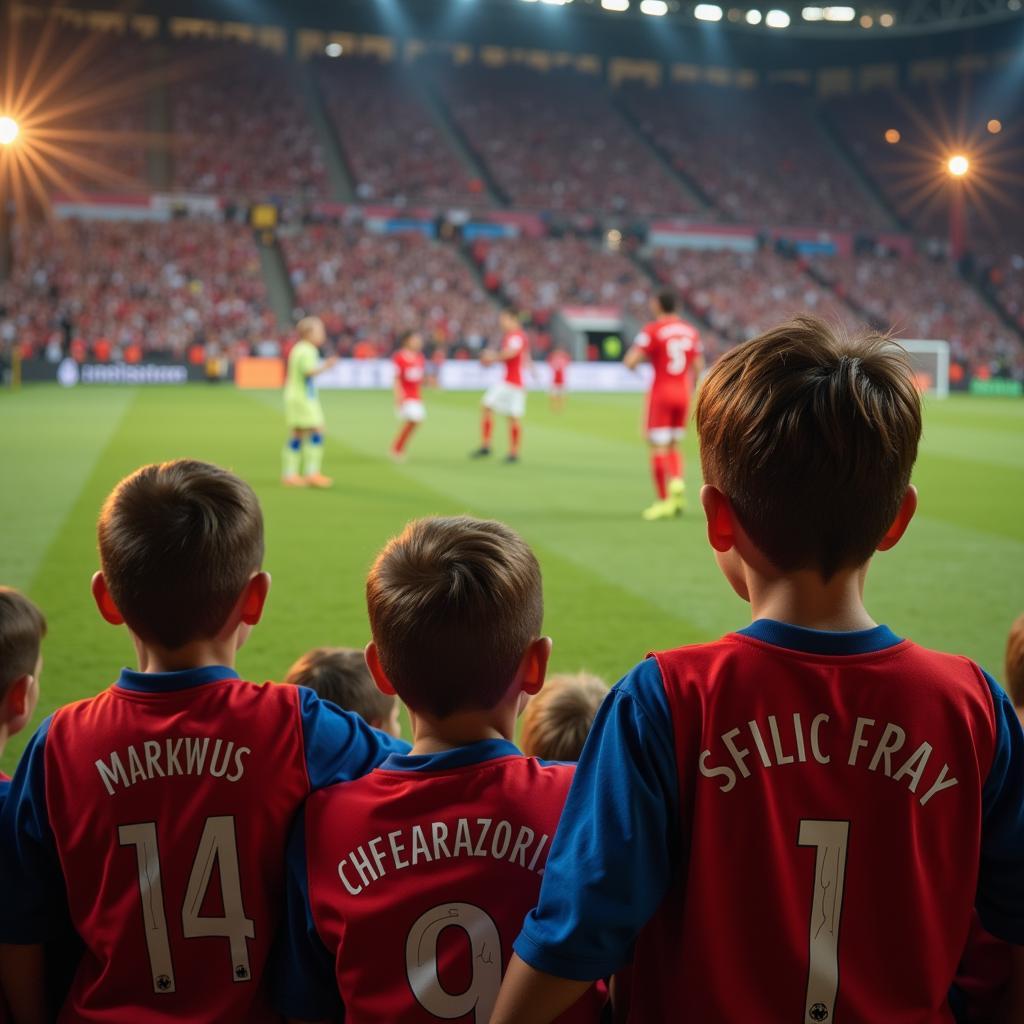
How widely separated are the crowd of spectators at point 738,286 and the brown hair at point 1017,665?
42966 mm

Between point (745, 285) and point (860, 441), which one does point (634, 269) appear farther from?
point (860, 441)

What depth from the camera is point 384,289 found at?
43250mm

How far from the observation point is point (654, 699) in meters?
1.50

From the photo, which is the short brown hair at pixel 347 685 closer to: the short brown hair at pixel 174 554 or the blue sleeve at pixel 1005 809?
the short brown hair at pixel 174 554

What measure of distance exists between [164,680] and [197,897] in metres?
0.38

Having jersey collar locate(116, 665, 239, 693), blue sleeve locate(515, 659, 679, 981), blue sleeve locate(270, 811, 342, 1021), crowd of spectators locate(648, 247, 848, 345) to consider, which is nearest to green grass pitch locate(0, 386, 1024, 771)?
jersey collar locate(116, 665, 239, 693)

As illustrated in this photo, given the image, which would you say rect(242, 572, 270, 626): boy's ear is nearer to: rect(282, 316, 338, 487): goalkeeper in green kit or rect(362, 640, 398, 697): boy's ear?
rect(362, 640, 398, 697): boy's ear

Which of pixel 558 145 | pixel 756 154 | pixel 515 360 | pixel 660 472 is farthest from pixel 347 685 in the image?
pixel 756 154

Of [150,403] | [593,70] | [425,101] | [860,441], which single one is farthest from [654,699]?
[593,70]

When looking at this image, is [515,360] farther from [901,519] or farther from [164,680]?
[901,519]

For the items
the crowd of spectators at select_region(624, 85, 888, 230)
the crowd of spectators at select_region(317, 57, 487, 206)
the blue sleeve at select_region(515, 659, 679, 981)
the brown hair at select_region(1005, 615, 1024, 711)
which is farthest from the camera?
the crowd of spectators at select_region(624, 85, 888, 230)

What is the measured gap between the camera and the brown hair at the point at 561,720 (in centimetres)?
291

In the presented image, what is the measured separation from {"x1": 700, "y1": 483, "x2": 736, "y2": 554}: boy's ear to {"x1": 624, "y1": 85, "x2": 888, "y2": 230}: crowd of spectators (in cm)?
5467

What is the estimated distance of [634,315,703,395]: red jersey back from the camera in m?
10.6
